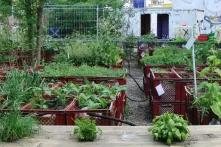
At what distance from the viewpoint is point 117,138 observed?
4.33 metres

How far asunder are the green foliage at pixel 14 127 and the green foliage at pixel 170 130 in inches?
41.5

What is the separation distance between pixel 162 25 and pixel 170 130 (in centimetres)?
1908

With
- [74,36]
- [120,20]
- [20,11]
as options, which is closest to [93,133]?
[20,11]

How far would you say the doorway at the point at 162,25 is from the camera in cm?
2276

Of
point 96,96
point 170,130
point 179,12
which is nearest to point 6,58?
point 96,96

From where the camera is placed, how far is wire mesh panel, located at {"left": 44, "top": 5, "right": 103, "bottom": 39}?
15.9m

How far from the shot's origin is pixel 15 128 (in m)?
4.31

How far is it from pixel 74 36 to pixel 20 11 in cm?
238

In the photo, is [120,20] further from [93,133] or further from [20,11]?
[93,133]

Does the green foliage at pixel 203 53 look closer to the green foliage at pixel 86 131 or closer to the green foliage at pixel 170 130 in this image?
the green foliage at pixel 170 130

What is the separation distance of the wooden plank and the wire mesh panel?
1124 centimetres

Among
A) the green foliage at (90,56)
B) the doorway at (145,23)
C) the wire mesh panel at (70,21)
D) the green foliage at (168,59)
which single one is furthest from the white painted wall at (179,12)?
the green foliage at (90,56)

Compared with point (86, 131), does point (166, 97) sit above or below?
below

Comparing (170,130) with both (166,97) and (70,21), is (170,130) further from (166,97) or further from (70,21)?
(70,21)
